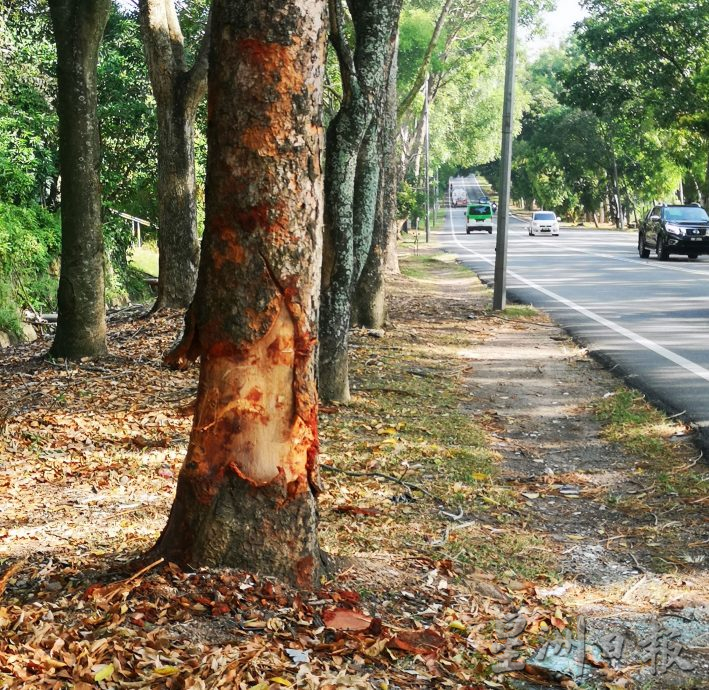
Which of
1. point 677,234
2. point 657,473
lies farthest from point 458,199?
point 657,473

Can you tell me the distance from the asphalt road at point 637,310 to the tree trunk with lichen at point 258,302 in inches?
172

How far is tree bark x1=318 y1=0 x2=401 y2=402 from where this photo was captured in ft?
26.8

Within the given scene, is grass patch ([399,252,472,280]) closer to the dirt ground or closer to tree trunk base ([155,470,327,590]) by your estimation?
the dirt ground

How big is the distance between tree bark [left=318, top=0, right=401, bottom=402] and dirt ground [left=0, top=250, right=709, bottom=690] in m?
0.61

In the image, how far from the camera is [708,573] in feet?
17.1

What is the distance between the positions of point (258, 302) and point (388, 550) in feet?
5.66

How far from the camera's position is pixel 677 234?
31281 millimetres

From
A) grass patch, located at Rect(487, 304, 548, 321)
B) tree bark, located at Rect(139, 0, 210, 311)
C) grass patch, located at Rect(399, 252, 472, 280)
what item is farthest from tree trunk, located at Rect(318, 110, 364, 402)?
grass patch, located at Rect(399, 252, 472, 280)

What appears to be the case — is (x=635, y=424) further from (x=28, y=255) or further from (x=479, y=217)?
(x=479, y=217)

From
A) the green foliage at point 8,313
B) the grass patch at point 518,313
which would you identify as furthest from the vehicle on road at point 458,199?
the green foliage at point 8,313

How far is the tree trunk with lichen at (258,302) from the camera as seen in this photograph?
419 centimetres

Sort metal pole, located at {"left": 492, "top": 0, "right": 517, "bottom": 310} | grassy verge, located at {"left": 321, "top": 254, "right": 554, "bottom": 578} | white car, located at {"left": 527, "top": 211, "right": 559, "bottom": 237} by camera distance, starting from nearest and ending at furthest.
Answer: grassy verge, located at {"left": 321, "top": 254, "right": 554, "bottom": 578} < metal pole, located at {"left": 492, "top": 0, "right": 517, "bottom": 310} < white car, located at {"left": 527, "top": 211, "right": 559, "bottom": 237}

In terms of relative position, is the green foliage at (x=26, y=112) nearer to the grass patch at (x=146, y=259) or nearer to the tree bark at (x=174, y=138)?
the tree bark at (x=174, y=138)

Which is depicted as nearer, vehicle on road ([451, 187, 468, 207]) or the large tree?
the large tree
